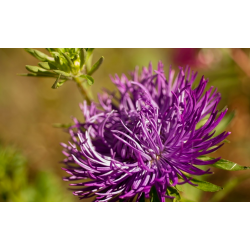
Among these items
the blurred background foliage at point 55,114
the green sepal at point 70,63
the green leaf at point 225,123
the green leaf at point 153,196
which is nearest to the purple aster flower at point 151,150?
the green leaf at point 153,196

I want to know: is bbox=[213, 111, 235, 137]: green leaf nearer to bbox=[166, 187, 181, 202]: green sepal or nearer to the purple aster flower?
the purple aster flower

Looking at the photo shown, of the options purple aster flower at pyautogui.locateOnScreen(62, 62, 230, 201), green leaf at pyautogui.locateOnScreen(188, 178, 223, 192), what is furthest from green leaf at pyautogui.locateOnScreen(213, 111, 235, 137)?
green leaf at pyautogui.locateOnScreen(188, 178, 223, 192)

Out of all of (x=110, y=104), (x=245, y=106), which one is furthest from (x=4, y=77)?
(x=245, y=106)

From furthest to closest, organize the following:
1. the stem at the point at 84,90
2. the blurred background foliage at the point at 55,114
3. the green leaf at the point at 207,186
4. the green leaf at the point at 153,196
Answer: the blurred background foliage at the point at 55,114
the stem at the point at 84,90
the green leaf at the point at 153,196
the green leaf at the point at 207,186

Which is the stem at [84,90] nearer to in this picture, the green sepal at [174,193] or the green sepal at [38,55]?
the green sepal at [38,55]

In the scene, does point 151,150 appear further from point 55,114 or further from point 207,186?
point 55,114

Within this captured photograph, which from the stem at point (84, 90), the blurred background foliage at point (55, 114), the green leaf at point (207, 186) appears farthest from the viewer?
the blurred background foliage at point (55, 114)

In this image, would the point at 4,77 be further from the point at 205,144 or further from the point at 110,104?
the point at 205,144

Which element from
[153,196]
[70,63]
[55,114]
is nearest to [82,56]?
[70,63]

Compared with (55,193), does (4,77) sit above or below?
above
